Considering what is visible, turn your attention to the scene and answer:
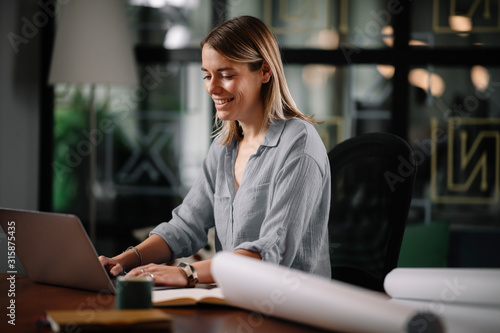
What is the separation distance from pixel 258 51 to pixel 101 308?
2.59ft

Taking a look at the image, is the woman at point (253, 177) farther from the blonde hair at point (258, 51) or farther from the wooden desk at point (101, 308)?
the wooden desk at point (101, 308)

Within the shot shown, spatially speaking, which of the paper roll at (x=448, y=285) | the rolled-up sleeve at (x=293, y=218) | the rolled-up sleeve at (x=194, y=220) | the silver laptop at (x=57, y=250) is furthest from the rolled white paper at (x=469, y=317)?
the rolled-up sleeve at (x=194, y=220)

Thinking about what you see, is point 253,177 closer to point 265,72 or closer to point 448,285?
point 265,72

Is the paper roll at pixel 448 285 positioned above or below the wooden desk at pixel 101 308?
above

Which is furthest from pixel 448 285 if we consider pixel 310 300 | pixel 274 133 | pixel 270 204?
pixel 274 133

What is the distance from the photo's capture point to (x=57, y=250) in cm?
121

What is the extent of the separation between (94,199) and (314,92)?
133cm

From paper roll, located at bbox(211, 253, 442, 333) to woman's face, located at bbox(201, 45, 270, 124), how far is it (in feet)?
2.20

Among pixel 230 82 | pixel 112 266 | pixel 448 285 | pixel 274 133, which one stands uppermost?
pixel 230 82

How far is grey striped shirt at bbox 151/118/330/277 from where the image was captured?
4.60ft

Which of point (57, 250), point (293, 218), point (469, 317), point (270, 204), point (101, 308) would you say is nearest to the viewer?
point (469, 317)

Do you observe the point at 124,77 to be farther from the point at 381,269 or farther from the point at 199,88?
the point at 381,269

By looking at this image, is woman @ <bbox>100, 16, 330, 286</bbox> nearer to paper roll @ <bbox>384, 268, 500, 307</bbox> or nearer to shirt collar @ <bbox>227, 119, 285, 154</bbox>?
shirt collar @ <bbox>227, 119, 285, 154</bbox>

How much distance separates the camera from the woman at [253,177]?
1421mm
